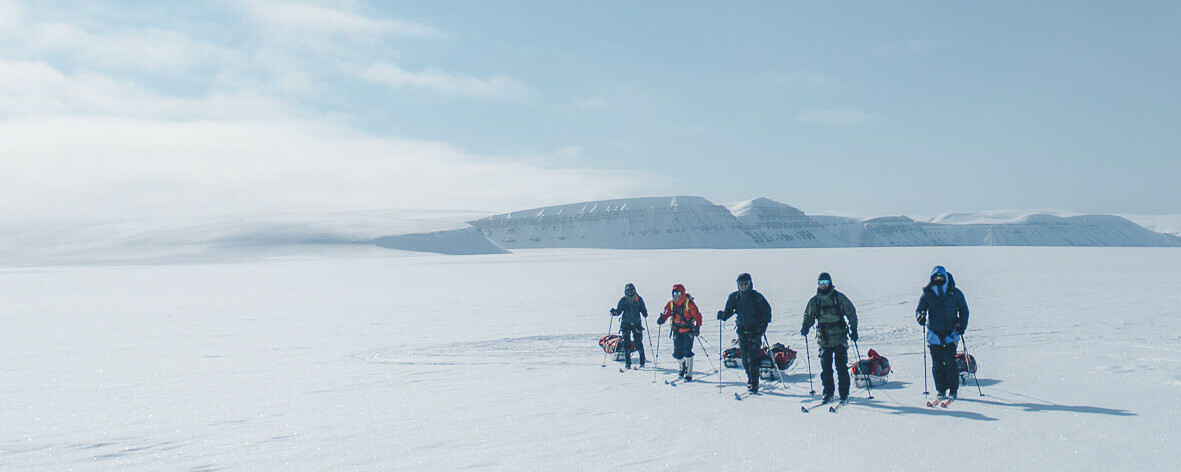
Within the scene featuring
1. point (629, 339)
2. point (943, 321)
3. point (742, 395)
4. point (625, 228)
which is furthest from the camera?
point (625, 228)

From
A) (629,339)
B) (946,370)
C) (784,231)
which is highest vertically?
(784,231)

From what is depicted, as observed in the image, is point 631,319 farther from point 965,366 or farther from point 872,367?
point 965,366

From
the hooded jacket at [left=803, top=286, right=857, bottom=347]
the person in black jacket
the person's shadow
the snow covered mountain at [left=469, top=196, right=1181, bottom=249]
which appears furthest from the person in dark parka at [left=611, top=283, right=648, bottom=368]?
the snow covered mountain at [left=469, top=196, right=1181, bottom=249]

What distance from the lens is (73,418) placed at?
7.76 m

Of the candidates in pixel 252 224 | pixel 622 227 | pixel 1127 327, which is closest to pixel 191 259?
pixel 252 224

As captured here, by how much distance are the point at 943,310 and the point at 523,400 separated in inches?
196

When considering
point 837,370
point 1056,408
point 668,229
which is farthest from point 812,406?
point 668,229

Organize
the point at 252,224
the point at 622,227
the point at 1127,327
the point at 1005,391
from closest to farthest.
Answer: the point at 1005,391
the point at 1127,327
the point at 252,224
the point at 622,227

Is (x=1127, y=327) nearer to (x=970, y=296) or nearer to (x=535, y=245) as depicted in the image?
(x=970, y=296)

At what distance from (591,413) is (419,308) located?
43.7 ft

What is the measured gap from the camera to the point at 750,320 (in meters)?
8.76

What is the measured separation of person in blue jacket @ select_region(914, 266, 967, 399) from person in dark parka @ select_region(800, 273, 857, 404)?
0.79 metres

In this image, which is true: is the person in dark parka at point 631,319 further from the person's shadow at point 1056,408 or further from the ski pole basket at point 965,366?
the person's shadow at point 1056,408

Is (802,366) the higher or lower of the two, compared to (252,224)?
lower
